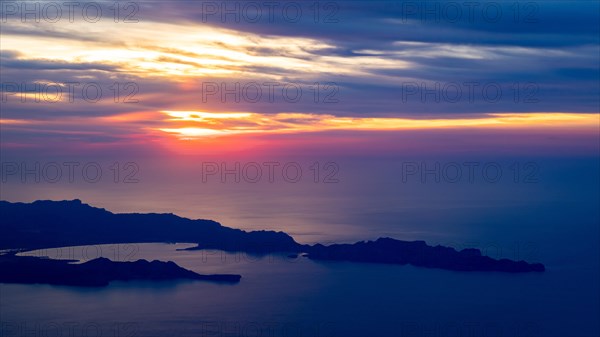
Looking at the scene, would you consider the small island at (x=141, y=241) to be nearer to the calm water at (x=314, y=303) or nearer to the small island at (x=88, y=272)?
the small island at (x=88, y=272)

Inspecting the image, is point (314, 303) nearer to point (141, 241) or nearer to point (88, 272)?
point (88, 272)

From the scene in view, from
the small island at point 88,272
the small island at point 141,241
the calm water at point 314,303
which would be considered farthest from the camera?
the small island at point 141,241

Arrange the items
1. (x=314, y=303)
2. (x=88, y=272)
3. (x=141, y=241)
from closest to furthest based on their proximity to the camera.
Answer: (x=314, y=303), (x=88, y=272), (x=141, y=241)

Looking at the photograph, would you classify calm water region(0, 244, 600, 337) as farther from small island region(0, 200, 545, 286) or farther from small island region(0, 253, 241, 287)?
small island region(0, 200, 545, 286)

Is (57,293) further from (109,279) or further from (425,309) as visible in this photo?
(425,309)

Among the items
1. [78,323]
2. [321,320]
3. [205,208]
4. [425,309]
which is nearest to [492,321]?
[425,309]

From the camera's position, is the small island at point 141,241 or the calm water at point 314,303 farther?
the small island at point 141,241

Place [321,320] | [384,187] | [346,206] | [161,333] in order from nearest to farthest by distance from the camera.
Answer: [161,333]
[321,320]
[346,206]
[384,187]

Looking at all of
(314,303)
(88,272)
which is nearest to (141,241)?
(88,272)

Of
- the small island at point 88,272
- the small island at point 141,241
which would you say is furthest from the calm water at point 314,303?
the small island at point 141,241
